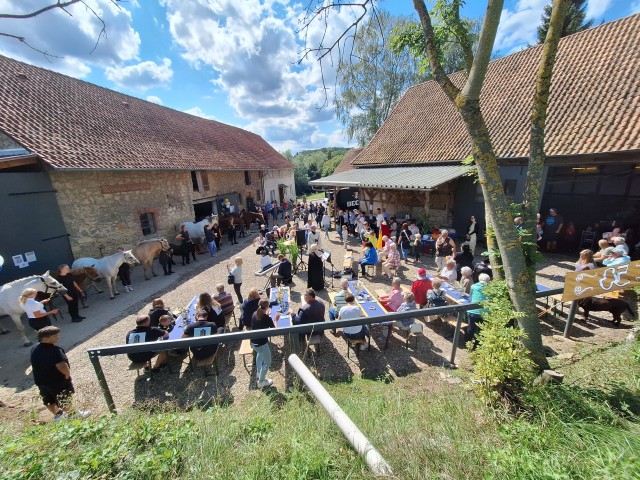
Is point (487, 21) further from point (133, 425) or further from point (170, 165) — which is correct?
point (170, 165)

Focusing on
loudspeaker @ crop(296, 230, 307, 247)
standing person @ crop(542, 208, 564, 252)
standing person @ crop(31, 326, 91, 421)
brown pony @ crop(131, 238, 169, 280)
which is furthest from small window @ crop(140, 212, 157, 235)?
standing person @ crop(542, 208, 564, 252)

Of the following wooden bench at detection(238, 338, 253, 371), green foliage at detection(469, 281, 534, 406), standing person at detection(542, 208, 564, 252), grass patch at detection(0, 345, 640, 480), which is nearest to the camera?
grass patch at detection(0, 345, 640, 480)

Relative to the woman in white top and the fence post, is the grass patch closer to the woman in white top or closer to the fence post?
the fence post

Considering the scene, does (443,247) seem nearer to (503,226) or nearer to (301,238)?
(301,238)

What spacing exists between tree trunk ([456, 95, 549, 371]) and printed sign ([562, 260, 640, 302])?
219 centimetres

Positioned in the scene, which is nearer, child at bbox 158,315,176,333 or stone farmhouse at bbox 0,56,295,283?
child at bbox 158,315,176,333

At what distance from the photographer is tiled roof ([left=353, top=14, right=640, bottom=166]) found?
29.0 ft

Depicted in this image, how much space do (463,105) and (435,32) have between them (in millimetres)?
1409

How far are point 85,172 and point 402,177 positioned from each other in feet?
42.9

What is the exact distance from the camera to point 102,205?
1056 cm

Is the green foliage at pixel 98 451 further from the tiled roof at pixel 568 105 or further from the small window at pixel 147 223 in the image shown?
the tiled roof at pixel 568 105

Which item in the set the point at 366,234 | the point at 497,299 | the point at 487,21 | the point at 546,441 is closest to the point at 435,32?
the point at 487,21

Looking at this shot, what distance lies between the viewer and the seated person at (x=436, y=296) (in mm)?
5578

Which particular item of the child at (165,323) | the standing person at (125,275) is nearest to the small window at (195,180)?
the standing person at (125,275)
